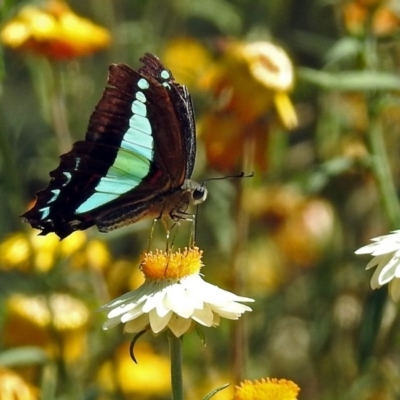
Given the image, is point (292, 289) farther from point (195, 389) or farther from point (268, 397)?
point (268, 397)

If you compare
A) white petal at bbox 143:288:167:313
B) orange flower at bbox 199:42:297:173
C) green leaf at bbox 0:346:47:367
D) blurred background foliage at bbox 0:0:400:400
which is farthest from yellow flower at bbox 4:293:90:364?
white petal at bbox 143:288:167:313

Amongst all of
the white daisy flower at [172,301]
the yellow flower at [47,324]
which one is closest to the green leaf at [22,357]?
the yellow flower at [47,324]

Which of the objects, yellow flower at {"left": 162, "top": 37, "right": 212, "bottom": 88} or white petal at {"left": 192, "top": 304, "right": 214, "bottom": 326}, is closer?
white petal at {"left": 192, "top": 304, "right": 214, "bottom": 326}

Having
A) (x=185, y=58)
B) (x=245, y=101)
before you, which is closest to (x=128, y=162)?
(x=245, y=101)

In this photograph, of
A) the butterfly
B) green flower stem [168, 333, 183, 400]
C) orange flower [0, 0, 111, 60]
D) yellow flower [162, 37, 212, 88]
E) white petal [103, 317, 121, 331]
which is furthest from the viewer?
yellow flower [162, 37, 212, 88]

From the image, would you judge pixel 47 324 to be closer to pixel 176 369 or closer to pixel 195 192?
pixel 195 192

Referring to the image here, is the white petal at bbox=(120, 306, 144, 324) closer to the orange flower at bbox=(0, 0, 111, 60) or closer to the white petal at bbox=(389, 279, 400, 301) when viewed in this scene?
the white petal at bbox=(389, 279, 400, 301)
